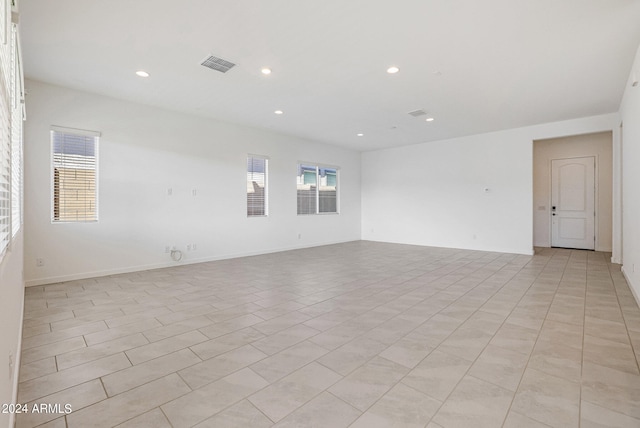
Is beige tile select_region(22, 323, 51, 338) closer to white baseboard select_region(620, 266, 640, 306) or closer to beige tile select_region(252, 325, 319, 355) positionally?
beige tile select_region(252, 325, 319, 355)

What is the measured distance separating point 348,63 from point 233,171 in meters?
3.72

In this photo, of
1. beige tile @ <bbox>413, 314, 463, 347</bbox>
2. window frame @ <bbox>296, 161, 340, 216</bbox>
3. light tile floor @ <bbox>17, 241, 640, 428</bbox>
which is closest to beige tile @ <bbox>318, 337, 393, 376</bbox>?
light tile floor @ <bbox>17, 241, 640, 428</bbox>

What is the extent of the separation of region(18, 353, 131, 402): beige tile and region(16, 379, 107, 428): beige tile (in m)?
0.06

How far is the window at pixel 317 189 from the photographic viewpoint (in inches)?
320

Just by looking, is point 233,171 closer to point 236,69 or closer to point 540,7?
point 236,69

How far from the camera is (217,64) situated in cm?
376

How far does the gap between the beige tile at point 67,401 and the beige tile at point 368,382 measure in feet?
4.72

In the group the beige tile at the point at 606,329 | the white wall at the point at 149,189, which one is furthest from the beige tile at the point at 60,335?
the beige tile at the point at 606,329

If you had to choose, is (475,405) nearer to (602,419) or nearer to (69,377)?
(602,419)

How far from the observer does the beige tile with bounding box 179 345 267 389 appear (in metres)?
1.99

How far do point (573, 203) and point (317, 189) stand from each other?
6544 mm

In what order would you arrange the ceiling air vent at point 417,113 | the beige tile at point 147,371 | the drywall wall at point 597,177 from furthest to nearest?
1. the drywall wall at point 597,177
2. the ceiling air vent at point 417,113
3. the beige tile at point 147,371

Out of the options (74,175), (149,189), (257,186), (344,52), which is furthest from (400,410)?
(257,186)

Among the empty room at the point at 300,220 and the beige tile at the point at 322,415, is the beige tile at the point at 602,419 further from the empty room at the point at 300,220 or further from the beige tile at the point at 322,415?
the beige tile at the point at 322,415
